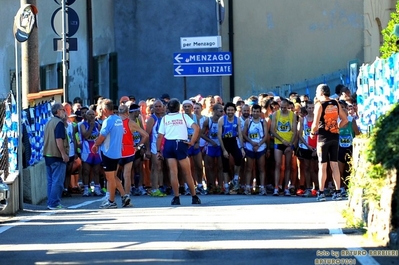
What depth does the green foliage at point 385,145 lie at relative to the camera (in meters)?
11.6

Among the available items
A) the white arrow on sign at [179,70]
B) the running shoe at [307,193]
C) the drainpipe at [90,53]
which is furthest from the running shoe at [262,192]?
the drainpipe at [90,53]

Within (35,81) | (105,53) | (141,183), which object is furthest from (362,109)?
(105,53)

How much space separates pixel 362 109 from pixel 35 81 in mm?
6969

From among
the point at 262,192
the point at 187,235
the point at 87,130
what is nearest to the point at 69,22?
the point at 87,130

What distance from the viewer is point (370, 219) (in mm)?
13055

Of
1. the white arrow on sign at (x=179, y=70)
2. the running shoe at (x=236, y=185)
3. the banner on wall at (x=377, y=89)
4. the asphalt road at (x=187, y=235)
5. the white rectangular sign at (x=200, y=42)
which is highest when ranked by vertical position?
the white rectangular sign at (x=200, y=42)

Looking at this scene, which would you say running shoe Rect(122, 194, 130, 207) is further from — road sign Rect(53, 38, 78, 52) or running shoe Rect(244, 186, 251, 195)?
road sign Rect(53, 38, 78, 52)

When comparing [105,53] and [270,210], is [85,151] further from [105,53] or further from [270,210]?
[105,53]

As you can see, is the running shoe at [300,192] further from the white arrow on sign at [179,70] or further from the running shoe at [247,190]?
the white arrow on sign at [179,70]

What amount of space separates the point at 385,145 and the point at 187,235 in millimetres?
2891

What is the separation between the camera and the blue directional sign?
2766 centimetres

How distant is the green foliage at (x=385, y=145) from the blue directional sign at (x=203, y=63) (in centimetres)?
1477

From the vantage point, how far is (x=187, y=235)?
44.3ft

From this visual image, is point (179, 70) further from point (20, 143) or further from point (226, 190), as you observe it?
point (20, 143)
